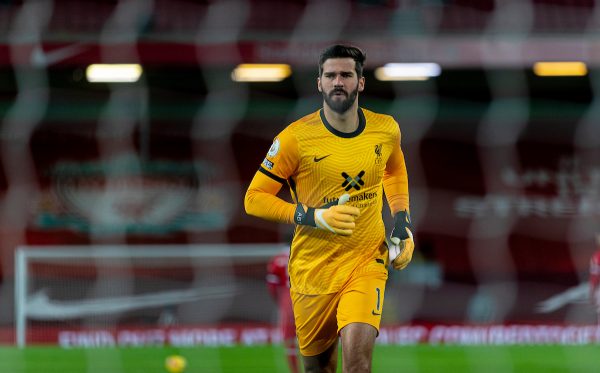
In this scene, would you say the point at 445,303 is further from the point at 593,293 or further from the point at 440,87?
the point at 440,87

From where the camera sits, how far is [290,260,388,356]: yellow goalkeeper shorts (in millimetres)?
4555

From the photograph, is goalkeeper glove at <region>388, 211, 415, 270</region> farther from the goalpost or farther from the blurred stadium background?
the goalpost

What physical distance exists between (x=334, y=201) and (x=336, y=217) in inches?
6.6

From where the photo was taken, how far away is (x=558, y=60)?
13.7m

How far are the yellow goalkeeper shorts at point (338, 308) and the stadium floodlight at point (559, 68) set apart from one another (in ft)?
31.6

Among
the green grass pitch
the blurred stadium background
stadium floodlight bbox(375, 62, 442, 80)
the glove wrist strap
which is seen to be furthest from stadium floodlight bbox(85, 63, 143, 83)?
the glove wrist strap

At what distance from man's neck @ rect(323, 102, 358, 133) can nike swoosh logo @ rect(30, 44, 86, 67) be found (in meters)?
8.70

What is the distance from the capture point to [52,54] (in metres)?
13.0

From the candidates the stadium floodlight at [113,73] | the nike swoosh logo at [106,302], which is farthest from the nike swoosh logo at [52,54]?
the nike swoosh logo at [106,302]

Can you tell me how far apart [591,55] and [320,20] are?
3.40 metres

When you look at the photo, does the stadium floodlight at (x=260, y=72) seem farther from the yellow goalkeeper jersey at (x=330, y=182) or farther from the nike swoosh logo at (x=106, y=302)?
the yellow goalkeeper jersey at (x=330, y=182)

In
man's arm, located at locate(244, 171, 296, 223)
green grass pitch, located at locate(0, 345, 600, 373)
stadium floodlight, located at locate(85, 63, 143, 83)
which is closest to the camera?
man's arm, located at locate(244, 171, 296, 223)

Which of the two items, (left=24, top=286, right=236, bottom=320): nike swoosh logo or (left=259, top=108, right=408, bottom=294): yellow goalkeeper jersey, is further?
(left=24, top=286, right=236, bottom=320): nike swoosh logo

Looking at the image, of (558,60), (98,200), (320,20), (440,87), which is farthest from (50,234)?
(558,60)
